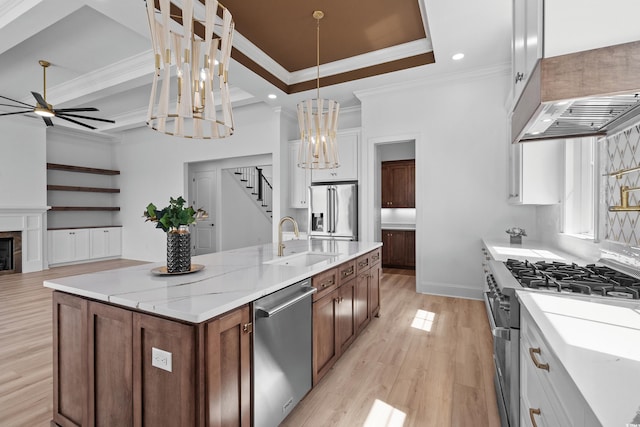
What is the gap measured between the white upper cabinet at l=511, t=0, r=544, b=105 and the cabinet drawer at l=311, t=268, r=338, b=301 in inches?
58.5

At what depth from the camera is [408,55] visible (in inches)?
154

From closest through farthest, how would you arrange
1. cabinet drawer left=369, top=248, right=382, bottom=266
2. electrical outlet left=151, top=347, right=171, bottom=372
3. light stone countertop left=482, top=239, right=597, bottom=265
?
electrical outlet left=151, top=347, right=171, bottom=372 → light stone countertop left=482, top=239, right=597, bottom=265 → cabinet drawer left=369, top=248, right=382, bottom=266

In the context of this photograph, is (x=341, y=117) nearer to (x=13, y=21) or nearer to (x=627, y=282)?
(x=13, y=21)

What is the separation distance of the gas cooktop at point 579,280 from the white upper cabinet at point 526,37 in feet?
3.02

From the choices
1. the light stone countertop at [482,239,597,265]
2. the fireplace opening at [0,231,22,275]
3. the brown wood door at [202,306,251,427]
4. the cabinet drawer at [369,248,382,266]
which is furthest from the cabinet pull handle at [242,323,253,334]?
the fireplace opening at [0,231,22,275]

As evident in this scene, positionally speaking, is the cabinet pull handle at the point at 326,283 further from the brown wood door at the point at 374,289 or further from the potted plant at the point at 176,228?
the brown wood door at the point at 374,289

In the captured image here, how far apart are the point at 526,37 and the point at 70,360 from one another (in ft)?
8.85

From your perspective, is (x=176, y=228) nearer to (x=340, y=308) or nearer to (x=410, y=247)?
(x=340, y=308)

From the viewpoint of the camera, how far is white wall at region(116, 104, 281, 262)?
18.9 ft

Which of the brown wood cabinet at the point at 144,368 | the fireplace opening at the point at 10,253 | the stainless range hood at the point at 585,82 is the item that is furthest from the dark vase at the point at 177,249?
the fireplace opening at the point at 10,253

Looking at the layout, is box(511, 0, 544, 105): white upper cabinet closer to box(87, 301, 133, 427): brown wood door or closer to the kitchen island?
the kitchen island

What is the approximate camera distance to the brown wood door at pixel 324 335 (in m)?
1.92

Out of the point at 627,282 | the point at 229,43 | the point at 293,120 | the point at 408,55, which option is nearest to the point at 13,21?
the point at 229,43

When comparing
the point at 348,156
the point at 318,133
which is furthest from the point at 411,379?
the point at 348,156
